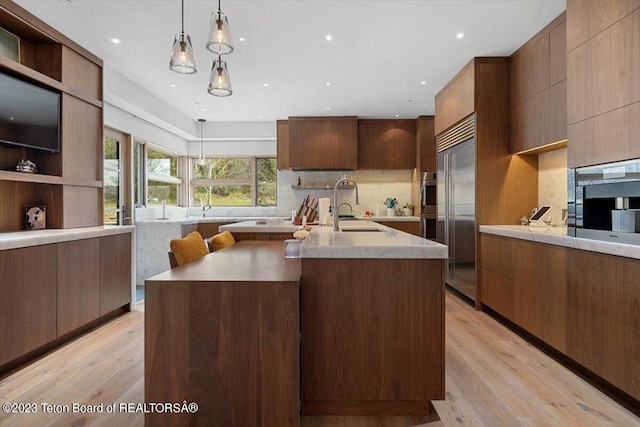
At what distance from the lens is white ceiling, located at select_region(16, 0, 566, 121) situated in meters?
2.93

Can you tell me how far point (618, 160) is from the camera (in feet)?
7.13

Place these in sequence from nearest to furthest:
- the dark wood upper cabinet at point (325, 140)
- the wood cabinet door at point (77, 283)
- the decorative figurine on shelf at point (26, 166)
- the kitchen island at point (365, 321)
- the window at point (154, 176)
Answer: the kitchen island at point (365, 321) < the wood cabinet door at point (77, 283) < the decorative figurine on shelf at point (26, 166) < the window at point (154, 176) < the dark wood upper cabinet at point (325, 140)

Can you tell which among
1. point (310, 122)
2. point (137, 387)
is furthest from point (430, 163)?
point (137, 387)

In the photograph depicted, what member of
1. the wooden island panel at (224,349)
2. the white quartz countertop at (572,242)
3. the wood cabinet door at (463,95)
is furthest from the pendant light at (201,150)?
the wooden island panel at (224,349)

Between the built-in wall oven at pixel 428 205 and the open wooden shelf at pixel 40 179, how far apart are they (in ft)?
15.1

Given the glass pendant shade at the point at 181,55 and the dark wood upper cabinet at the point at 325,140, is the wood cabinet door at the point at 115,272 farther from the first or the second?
the dark wood upper cabinet at the point at 325,140

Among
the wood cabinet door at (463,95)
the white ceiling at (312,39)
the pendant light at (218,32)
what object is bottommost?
the pendant light at (218,32)

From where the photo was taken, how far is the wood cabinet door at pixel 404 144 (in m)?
6.62

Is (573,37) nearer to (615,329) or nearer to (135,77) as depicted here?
(615,329)

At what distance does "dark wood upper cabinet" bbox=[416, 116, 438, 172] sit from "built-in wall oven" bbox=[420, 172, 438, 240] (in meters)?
0.18

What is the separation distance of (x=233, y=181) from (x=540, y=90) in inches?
214

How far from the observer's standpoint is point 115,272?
3.77 m

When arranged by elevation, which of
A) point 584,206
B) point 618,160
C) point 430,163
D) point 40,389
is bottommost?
point 40,389

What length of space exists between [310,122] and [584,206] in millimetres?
4675
